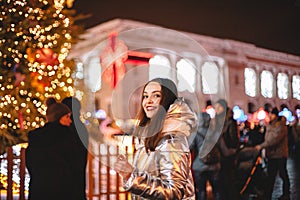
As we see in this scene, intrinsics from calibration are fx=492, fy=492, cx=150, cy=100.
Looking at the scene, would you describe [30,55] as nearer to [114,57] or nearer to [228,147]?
[114,57]

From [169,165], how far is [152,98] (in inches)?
15.9

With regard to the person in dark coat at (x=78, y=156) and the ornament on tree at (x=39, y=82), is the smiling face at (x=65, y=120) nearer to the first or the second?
the person in dark coat at (x=78, y=156)

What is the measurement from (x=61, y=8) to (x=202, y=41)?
37.5 m

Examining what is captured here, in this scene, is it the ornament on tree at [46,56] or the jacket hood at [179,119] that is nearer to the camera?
the jacket hood at [179,119]

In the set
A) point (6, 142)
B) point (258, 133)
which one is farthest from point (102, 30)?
point (6, 142)

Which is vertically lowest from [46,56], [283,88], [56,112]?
[56,112]

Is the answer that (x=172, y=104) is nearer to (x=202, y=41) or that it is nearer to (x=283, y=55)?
Result: (x=283, y=55)

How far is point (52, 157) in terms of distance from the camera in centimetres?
407

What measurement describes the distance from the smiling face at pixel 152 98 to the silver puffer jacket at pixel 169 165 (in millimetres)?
86

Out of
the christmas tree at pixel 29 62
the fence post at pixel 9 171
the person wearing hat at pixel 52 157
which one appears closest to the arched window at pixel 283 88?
A: the christmas tree at pixel 29 62

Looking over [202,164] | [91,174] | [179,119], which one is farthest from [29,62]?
[179,119]

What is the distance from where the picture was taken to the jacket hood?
2.30m

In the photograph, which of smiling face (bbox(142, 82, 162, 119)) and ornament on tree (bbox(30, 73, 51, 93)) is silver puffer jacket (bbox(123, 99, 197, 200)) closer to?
smiling face (bbox(142, 82, 162, 119))

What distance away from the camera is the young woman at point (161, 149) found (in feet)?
7.09
